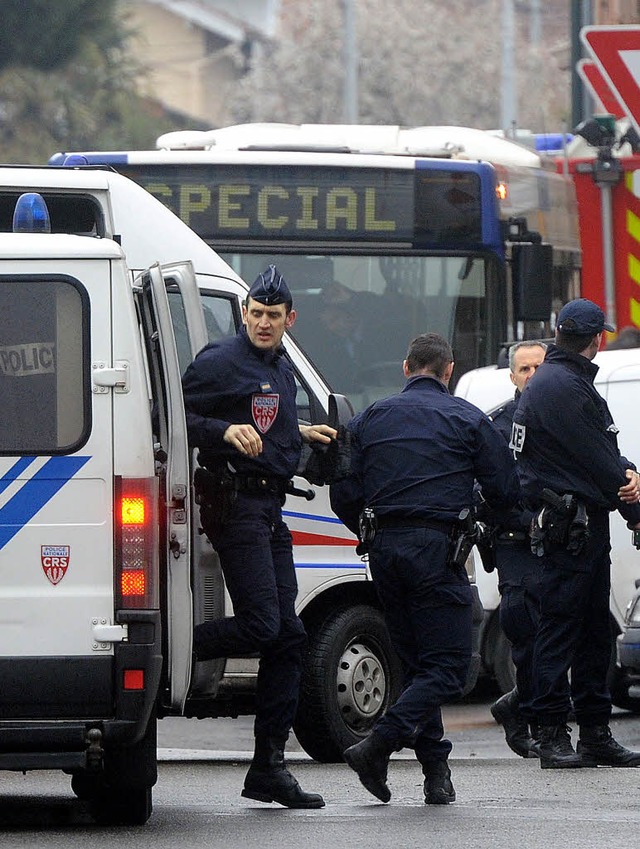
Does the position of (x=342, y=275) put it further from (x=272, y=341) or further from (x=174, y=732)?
(x=272, y=341)

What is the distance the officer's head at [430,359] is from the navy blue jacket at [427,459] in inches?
4.0

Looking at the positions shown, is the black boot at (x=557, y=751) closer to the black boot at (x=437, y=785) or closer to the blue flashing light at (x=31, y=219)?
the black boot at (x=437, y=785)

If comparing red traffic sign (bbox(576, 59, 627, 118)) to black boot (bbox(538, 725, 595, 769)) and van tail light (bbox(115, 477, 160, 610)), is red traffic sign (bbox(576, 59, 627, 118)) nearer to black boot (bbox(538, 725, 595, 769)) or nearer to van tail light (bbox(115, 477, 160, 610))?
black boot (bbox(538, 725, 595, 769))

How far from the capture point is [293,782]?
748 cm

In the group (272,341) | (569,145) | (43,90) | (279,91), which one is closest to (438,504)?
(272,341)

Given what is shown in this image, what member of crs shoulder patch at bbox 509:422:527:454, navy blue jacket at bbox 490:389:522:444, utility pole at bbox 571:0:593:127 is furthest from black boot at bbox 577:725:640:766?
utility pole at bbox 571:0:593:127

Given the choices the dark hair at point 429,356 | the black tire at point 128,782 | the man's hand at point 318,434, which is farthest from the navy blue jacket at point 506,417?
the black tire at point 128,782

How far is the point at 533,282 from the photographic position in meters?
11.6

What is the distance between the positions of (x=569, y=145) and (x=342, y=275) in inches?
225

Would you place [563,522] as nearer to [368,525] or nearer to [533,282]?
[368,525]

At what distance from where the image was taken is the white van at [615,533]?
10.8 metres


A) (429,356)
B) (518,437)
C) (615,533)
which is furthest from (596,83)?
(429,356)

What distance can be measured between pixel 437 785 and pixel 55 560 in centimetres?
188

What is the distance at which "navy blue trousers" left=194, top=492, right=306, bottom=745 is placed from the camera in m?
7.23
